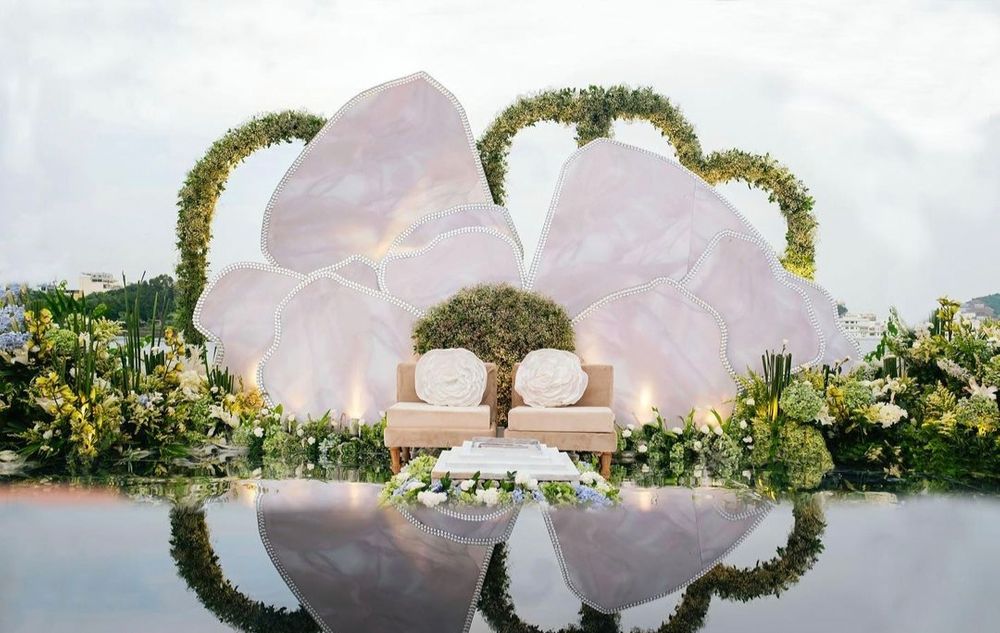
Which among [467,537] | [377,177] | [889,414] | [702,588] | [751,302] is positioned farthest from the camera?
[377,177]

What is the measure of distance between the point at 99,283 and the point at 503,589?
22.5ft

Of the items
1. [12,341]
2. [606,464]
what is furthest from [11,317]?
[606,464]

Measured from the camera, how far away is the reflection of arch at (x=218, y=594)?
2.94 m

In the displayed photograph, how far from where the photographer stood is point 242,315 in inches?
324

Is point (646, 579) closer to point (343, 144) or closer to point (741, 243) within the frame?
point (741, 243)

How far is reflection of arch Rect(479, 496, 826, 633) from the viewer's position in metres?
2.96

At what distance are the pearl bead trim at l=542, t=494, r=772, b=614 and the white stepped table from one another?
446mm

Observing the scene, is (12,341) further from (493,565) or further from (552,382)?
(493,565)

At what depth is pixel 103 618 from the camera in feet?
9.87

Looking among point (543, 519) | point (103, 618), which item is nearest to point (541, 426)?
point (543, 519)

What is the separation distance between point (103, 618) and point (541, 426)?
11.8 ft

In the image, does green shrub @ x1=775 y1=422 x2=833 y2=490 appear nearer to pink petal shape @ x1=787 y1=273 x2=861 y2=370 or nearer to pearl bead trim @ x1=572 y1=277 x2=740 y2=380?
pearl bead trim @ x1=572 y1=277 x2=740 y2=380

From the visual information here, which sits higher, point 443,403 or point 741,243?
point 741,243

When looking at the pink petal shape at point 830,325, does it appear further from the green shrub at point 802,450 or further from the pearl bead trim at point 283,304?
the pearl bead trim at point 283,304
